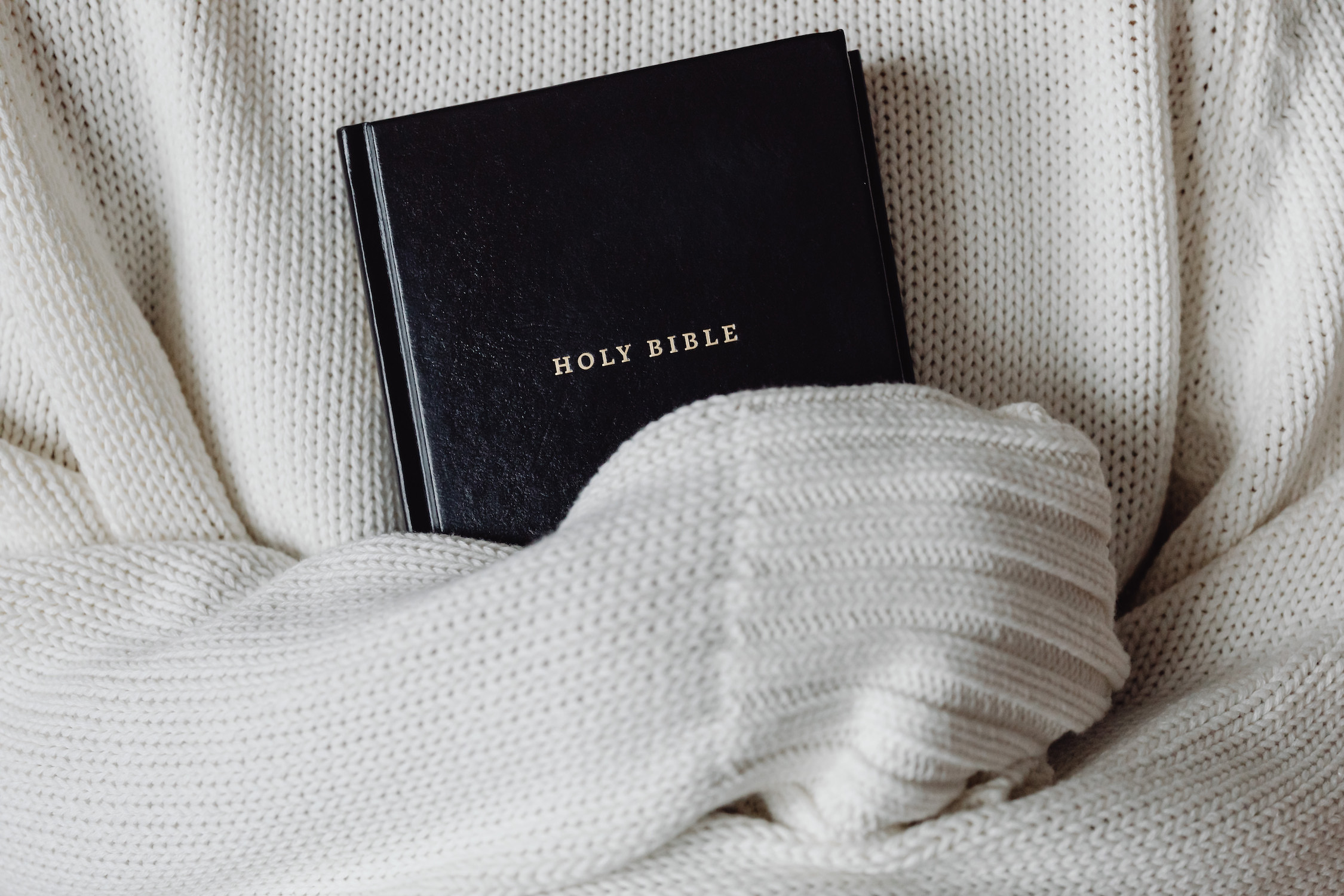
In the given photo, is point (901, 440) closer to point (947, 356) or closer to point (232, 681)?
point (947, 356)

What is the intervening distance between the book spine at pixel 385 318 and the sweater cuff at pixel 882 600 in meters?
0.20

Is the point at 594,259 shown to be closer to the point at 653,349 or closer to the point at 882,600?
the point at 653,349

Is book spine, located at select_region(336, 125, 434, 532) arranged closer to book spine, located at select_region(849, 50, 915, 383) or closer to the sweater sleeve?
the sweater sleeve

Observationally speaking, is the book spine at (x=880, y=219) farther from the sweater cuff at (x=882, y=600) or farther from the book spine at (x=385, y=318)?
the book spine at (x=385, y=318)

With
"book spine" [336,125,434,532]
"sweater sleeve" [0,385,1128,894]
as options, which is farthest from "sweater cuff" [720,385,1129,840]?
"book spine" [336,125,434,532]

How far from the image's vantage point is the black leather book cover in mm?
540

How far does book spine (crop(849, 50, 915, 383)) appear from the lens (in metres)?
0.56

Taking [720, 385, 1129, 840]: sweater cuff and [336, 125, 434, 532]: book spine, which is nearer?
[720, 385, 1129, 840]: sweater cuff

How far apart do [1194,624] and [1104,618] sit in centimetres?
11

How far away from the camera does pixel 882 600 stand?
17.7 inches

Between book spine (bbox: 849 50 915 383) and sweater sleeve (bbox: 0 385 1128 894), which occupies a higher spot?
book spine (bbox: 849 50 915 383)

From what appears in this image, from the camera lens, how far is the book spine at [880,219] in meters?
0.56

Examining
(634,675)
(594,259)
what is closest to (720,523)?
(634,675)

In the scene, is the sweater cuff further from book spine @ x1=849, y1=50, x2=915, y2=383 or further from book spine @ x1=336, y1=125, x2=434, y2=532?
book spine @ x1=336, y1=125, x2=434, y2=532
